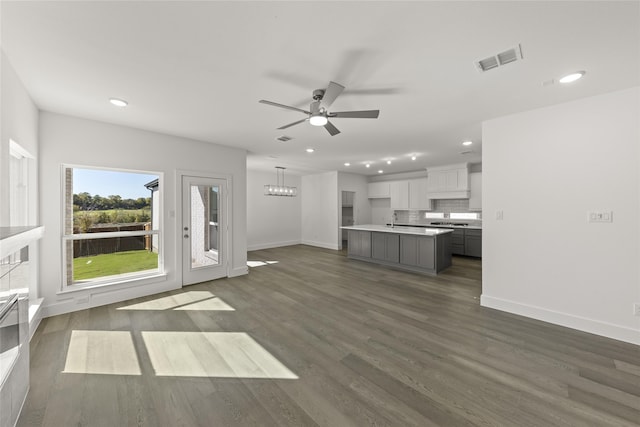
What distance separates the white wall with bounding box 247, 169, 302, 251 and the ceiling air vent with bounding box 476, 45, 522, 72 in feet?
22.1

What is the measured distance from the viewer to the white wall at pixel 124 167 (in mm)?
3160

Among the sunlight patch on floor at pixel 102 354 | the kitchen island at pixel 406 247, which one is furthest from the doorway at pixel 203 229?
the kitchen island at pixel 406 247

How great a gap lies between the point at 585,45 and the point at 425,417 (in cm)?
301

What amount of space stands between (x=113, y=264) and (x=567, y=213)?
6.35m

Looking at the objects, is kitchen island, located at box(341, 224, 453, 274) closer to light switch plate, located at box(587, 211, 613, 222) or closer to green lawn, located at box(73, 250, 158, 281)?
light switch plate, located at box(587, 211, 613, 222)

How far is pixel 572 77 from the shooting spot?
2.31m

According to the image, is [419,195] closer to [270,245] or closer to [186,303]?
[270,245]

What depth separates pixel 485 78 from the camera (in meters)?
2.34

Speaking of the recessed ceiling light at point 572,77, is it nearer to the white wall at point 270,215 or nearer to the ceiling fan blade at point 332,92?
the ceiling fan blade at point 332,92

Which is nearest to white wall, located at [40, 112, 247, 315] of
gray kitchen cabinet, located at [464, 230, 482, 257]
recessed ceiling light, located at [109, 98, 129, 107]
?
recessed ceiling light, located at [109, 98, 129, 107]

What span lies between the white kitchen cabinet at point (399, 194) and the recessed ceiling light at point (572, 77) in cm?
584

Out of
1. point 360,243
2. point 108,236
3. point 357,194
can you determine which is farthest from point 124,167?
point 357,194

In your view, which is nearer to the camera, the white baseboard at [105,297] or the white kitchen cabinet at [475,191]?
the white baseboard at [105,297]

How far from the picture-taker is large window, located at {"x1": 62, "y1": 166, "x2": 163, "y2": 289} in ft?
11.2
